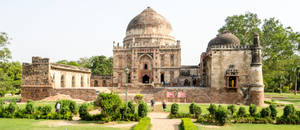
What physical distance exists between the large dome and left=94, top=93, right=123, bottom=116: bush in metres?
24.6

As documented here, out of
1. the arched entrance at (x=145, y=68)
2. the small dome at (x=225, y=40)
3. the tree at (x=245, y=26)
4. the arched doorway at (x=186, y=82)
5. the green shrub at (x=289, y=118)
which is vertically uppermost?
the tree at (x=245, y=26)

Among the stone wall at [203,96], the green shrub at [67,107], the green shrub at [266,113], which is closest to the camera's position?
the green shrub at [266,113]

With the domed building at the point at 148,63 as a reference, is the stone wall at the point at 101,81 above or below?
below

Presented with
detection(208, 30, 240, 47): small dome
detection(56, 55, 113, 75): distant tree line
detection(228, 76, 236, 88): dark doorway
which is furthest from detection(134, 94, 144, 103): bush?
detection(56, 55, 113, 75): distant tree line

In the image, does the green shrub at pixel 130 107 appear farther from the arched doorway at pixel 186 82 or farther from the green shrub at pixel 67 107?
the arched doorway at pixel 186 82

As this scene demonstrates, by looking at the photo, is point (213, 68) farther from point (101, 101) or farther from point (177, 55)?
point (101, 101)

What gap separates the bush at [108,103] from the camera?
42.2ft

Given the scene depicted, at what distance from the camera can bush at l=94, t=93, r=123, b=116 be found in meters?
12.9

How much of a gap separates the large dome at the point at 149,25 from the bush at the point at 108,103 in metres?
24.6

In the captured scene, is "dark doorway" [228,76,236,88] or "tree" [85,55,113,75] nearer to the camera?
"dark doorway" [228,76,236,88]

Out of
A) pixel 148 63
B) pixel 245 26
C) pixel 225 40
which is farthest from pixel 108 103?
pixel 245 26

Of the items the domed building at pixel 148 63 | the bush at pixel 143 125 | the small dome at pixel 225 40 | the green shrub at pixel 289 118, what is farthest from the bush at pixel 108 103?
the domed building at pixel 148 63

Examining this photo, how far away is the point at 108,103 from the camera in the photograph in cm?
1289

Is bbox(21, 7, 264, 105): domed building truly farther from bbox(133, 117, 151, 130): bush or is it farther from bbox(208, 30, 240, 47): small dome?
bbox(133, 117, 151, 130): bush
